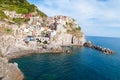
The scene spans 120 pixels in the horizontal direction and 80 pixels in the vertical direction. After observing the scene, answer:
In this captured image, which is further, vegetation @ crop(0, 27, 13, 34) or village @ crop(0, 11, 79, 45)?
village @ crop(0, 11, 79, 45)

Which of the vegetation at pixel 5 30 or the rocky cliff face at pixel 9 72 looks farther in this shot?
the vegetation at pixel 5 30

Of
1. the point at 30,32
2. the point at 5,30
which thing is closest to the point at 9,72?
the point at 5,30

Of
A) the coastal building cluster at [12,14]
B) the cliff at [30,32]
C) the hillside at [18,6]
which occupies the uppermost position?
the hillside at [18,6]

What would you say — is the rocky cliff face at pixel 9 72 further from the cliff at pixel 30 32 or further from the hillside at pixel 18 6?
the hillside at pixel 18 6

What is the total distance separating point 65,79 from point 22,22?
8617 cm

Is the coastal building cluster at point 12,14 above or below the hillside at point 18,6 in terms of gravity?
below

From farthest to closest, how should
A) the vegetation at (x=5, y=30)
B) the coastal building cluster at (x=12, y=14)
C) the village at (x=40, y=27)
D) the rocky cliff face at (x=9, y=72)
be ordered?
the coastal building cluster at (x=12, y=14), the village at (x=40, y=27), the vegetation at (x=5, y=30), the rocky cliff face at (x=9, y=72)

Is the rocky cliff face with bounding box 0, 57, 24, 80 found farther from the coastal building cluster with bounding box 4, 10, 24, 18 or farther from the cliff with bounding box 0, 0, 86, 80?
the coastal building cluster with bounding box 4, 10, 24, 18

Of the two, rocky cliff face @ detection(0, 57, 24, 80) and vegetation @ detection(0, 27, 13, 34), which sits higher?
vegetation @ detection(0, 27, 13, 34)

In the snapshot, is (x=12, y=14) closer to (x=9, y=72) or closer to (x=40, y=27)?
(x=40, y=27)

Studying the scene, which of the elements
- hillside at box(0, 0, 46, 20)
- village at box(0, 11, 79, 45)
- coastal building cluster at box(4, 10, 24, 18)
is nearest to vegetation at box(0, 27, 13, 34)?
village at box(0, 11, 79, 45)

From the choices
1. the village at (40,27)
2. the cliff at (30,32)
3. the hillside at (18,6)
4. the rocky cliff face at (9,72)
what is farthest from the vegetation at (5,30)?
the rocky cliff face at (9,72)

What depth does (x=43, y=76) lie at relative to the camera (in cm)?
5662

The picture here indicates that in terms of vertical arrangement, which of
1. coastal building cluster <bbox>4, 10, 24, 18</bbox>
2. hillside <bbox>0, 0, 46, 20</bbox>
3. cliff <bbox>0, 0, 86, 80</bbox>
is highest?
hillside <bbox>0, 0, 46, 20</bbox>
